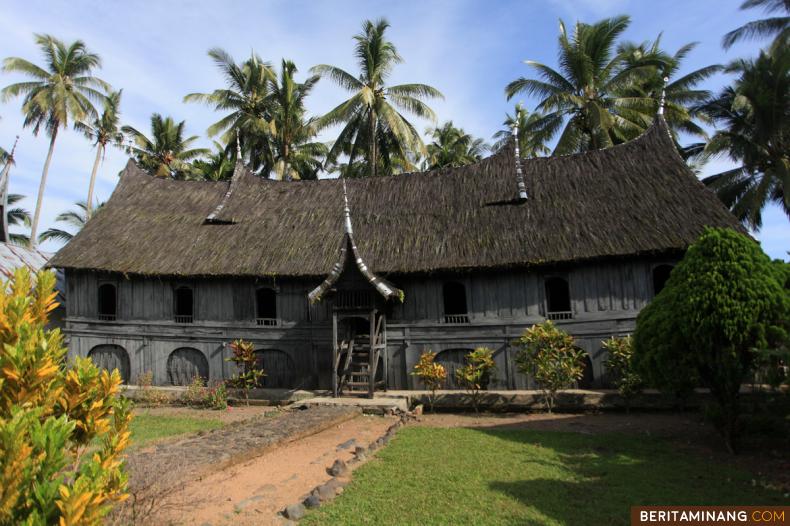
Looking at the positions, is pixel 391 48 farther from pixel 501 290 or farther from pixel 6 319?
pixel 6 319

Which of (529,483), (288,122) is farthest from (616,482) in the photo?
(288,122)

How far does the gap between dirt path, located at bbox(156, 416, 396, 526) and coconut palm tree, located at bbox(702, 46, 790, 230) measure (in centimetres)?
2204

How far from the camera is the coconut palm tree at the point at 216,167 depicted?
31.8 meters

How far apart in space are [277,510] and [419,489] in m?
1.83

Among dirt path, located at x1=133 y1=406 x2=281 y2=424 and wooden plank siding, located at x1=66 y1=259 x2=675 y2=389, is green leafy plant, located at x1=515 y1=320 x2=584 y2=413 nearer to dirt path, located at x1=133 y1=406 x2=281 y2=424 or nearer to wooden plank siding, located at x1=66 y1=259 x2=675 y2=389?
wooden plank siding, located at x1=66 y1=259 x2=675 y2=389

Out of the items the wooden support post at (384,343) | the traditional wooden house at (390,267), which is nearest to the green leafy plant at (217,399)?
the traditional wooden house at (390,267)

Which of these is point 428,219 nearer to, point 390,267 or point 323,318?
point 390,267

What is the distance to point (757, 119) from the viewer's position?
2169cm

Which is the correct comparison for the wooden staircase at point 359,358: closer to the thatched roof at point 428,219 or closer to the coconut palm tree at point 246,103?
the thatched roof at point 428,219

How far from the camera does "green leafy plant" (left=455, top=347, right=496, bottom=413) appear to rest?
498 inches

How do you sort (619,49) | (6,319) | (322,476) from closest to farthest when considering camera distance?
1. (6,319)
2. (322,476)
3. (619,49)

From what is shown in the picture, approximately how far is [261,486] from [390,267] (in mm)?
8552

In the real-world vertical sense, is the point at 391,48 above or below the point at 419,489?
above

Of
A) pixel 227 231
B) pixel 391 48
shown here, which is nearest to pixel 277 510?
pixel 227 231
